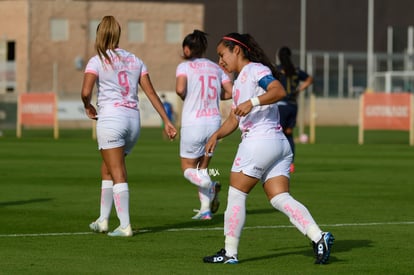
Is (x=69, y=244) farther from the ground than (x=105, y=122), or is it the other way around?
(x=105, y=122)

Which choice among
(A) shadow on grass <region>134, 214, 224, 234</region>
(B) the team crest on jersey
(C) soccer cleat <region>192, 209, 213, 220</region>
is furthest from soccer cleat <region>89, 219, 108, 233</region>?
(B) the team crest on jersey

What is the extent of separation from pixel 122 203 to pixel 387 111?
26.9 metres

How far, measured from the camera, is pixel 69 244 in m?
12.0

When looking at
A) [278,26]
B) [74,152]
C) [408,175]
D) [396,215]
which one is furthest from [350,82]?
[396,215]

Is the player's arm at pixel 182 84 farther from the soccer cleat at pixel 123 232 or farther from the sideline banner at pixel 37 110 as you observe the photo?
the sideline banner at pixel 37 110

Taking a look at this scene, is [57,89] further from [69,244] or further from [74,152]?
[69,244]

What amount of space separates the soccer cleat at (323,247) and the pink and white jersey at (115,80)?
307cm

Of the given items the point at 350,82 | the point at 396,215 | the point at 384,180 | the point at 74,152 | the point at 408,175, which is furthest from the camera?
the point at 350,82

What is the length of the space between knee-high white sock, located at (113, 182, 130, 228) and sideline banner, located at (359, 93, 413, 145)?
86.0 ft

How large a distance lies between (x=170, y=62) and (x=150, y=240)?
194 feet

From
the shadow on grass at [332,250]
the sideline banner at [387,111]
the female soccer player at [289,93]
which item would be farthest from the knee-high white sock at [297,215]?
the sideline banner at [387,111]

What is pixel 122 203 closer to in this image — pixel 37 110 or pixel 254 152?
pixel 254 152

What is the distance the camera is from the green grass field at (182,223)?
1062cm

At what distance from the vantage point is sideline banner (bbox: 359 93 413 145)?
3838 centimetres
